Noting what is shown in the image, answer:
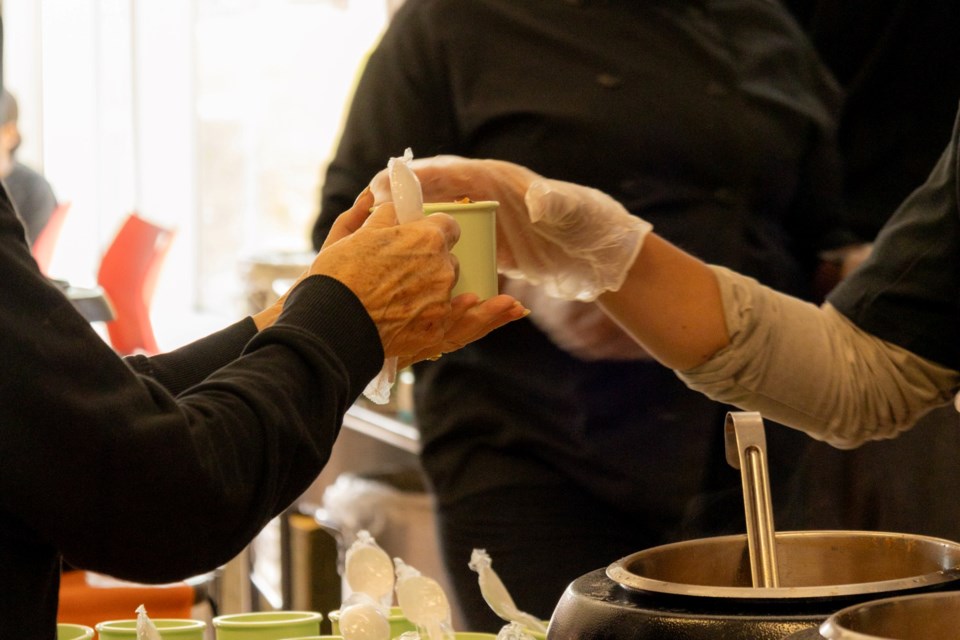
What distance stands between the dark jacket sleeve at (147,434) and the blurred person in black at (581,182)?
34.4 inches

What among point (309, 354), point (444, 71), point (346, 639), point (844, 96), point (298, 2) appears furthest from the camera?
point (298, 2)

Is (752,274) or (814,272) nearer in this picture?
(752,274)

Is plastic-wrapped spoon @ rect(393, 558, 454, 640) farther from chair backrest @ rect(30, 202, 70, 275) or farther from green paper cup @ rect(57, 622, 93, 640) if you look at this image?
chair backrest @ rect(30, 202, 70, 275)

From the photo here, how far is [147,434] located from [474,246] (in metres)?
0.38

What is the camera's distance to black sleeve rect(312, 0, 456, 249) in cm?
192

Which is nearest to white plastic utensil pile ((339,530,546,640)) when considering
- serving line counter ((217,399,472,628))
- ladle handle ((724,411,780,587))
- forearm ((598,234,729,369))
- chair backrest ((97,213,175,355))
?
ladle handle ((724,411,780,587))

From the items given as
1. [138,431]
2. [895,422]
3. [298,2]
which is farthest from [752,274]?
[298,2]

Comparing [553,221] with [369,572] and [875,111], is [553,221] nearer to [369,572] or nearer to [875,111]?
[369,572]

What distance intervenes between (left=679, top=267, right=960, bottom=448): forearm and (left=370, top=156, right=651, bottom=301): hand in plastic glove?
0.43ft

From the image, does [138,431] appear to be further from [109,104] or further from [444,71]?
[109,104]

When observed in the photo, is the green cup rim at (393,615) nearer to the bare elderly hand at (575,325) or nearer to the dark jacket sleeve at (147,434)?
the dark jacket sleeve at (147,434)

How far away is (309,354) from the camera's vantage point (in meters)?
0.96

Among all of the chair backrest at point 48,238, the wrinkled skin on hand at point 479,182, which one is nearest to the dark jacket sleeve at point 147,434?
the wrinkled skin on hand at point 479,182

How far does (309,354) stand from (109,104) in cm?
923
